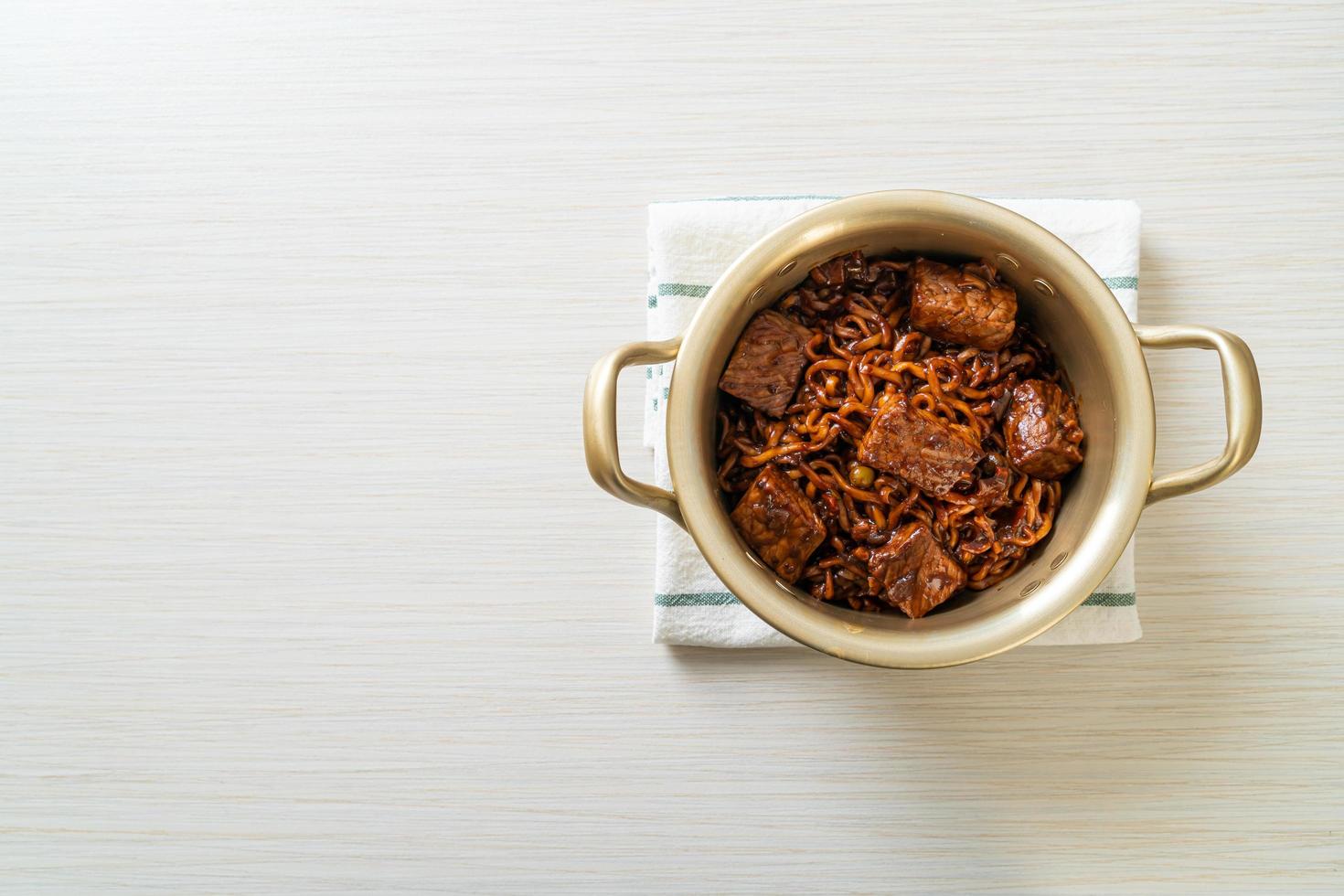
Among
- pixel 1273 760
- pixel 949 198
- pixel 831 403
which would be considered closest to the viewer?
pixel 949 198

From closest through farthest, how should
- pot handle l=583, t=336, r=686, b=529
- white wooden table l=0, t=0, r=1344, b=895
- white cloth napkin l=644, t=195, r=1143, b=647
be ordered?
1. pot handle l=583, t=336, r=686, b=529
2. white cloth napkin l=644, t=195, r=1143, b=647
3. white wooden table l=0, t=0, r=1344, b=895

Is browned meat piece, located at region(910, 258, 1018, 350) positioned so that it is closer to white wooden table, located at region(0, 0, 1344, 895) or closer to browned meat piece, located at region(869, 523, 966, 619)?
browned meat piece, located at region(869, 523, 966, 619)

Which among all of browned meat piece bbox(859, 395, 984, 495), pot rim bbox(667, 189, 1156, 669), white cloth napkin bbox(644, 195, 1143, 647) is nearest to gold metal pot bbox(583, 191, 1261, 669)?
pot rim bbox(667, 189, 1156, 669)

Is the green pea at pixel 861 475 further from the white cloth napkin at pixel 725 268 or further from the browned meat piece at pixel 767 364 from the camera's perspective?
the white cloth napkin at pixel 725 268

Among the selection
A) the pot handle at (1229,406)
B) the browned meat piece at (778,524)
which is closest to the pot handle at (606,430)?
the browned meat piece at (778,524)

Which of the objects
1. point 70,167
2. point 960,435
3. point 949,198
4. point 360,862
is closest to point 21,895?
point 360,862

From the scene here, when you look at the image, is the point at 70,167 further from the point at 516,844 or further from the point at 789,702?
the point at 789,702

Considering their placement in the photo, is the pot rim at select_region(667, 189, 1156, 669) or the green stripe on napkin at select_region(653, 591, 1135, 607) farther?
the green stripe on napkin at select_region(653, 591, 1135, 607)
